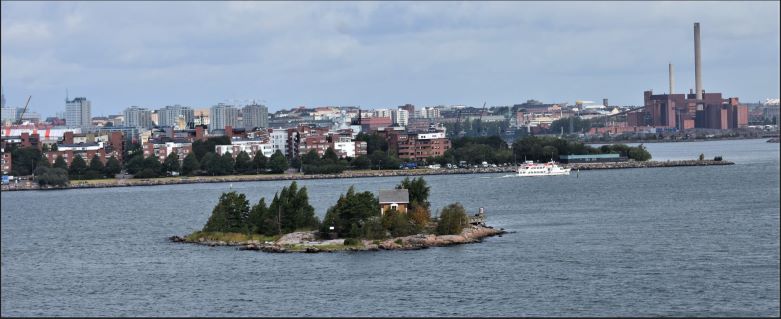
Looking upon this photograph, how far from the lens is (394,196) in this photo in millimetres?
21781

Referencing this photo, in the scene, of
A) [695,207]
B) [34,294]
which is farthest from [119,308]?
[695,207]

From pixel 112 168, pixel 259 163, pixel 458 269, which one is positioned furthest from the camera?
pixel 259 163

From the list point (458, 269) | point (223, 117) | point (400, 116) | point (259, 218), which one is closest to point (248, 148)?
point (259, 218)

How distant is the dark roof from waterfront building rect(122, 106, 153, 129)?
265 ft

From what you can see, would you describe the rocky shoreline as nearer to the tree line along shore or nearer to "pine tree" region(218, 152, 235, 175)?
the tree line along shore

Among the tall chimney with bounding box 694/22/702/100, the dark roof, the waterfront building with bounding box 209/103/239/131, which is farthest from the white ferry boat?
the waterfront building with bounding box 209/103/239/131

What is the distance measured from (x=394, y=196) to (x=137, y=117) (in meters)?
83.6

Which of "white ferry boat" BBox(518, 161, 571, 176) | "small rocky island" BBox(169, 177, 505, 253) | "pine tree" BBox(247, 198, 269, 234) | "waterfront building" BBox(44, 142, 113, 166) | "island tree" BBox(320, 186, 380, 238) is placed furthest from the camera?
"waterfront building" BBox(44, 142, 113, 166)

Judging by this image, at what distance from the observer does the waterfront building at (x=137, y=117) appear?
102000mm

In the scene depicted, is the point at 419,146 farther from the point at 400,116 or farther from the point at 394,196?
the point at 400,116

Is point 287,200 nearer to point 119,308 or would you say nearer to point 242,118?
point 119,308

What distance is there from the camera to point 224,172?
46969 millimetres

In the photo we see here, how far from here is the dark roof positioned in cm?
2161

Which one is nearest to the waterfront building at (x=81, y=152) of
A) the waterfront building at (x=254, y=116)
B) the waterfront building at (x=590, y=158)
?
the waterfront building at (x=590, y=158)
